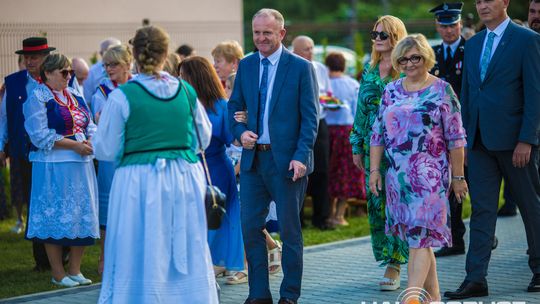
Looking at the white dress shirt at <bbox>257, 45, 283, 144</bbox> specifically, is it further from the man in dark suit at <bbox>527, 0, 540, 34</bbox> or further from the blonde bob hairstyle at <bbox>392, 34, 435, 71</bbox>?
the man in dark suit at <bbox>527, 0, 540, 34</bbox>

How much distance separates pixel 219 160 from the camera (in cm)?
881

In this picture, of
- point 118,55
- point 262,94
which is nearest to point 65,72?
point 118,55

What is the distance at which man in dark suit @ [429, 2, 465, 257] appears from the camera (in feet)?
32.3

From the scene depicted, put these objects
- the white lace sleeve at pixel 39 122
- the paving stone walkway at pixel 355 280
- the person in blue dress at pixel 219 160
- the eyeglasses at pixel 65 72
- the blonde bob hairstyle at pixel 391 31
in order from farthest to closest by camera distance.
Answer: the eyeglasses at pixel 65 72
the white lace sleeve at pixel 39 122
the person in blue dress at pixel 219 160
the blonde bob hairstyle at pixel 391 31
the paving stone walkway at pixel 355 280

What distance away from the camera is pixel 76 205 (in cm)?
898

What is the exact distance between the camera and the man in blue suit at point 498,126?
7887 millimetres

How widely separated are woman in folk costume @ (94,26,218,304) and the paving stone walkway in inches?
74.9

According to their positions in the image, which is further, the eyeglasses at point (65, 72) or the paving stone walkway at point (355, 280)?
the eyeglasses at point (65, 72)

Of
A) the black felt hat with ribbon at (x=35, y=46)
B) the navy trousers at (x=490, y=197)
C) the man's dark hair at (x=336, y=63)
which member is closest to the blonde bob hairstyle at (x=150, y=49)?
the navy trousers at (x=490, y=197)

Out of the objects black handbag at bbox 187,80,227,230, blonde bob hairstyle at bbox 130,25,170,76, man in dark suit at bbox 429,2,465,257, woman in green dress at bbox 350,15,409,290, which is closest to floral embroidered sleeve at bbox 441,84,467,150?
woman in green dress at bbox 350,15,409,290

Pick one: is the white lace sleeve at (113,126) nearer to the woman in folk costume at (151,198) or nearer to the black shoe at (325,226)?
the woman in folk costume at (151,198)

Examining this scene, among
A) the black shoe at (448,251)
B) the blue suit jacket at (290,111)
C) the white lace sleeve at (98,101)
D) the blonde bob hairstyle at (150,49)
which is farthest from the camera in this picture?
the black shoe at (448,251)

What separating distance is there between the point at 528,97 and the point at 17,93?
16.5 feet

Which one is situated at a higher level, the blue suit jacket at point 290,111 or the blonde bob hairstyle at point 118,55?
the blonde bob hairstyle at point 118,55
